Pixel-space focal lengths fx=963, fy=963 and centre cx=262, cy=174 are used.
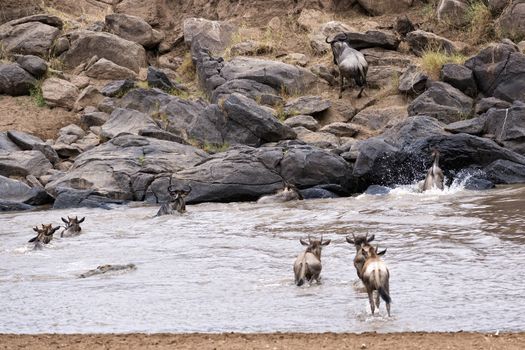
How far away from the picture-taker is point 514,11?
84.8ft

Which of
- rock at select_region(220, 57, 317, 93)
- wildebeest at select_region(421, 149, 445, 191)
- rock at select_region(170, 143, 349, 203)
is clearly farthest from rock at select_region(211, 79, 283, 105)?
wildebeest at select_region(421, 149, 445, 191)

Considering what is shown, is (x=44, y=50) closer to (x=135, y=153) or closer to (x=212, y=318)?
(x=135, y=153)

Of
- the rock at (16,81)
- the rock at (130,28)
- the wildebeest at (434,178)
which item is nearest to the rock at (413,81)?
the wildebeest at (434,178)

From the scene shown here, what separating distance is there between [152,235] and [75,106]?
1304 cm

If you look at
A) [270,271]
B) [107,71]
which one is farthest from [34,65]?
[270,271]

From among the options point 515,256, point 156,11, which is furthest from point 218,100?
point 515,256

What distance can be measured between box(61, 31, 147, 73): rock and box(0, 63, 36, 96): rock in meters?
1.97

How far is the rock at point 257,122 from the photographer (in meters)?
21.9

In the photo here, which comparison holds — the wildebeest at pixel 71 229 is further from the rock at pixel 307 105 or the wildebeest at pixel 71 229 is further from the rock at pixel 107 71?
the rock at pixel 107 71

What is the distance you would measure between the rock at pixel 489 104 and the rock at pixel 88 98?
1062 centimetres

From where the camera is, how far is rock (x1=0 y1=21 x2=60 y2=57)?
29.5 m

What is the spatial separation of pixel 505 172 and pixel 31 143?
447 inches

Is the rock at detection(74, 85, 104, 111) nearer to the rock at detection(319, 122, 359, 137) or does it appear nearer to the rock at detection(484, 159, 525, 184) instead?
the rock at detection(319, 122, 359, 137)

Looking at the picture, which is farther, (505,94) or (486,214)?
(505,94)
